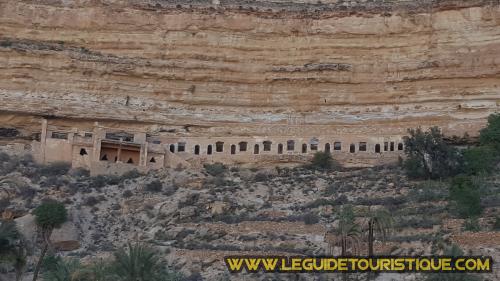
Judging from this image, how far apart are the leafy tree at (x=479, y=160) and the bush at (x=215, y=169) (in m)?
12.5

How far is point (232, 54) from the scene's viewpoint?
52719 mm

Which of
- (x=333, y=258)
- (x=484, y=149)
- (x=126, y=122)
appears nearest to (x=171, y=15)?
(x=126, y=122)

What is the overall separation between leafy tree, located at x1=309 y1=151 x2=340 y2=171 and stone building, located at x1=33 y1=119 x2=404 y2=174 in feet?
2.31

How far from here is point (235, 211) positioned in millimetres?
39250

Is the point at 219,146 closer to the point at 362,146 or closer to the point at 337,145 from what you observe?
the point at 337,145

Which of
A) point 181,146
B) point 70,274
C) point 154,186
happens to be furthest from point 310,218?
point 181,146

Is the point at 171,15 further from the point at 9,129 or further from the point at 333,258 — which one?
the point at 333,258

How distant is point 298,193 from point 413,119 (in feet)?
33.5

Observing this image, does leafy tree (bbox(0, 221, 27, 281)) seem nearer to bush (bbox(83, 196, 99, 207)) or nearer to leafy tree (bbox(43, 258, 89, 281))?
leafy tree (bbox(43, 258, 89, 281))

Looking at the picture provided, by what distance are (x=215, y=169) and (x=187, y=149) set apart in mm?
3621

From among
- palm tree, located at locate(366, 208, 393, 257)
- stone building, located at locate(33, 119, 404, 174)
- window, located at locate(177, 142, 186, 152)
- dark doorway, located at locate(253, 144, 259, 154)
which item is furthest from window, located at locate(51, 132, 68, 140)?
palm tree, located at locate(366, 208, 393, 257)

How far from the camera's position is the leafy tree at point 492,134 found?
145 ft

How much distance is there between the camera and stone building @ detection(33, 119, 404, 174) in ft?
152

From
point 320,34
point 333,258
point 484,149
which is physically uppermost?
point 320,34
